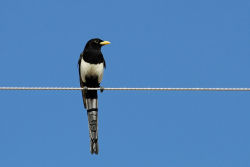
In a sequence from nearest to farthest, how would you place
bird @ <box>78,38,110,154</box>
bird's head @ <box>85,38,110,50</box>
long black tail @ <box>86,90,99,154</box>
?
long black tail @ <box>86,90,99,154</box> < bird @ <box>78,38,110,154</box> < bird's head @ <box>85,38,110,50</box>

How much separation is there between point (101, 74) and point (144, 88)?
292 centimetres

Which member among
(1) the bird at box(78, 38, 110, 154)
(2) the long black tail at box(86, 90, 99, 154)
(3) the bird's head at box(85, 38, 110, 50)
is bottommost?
(2) the long black tail at box(86, 90, 99, 154)

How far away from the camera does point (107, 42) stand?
9.59 metres

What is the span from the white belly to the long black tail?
0.42 m

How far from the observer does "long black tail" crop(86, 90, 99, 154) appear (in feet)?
28.9

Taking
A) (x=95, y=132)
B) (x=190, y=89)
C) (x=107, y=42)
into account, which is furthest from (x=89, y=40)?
(x=190, y=89)

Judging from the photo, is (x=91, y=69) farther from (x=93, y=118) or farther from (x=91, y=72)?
(x=93, y=118)

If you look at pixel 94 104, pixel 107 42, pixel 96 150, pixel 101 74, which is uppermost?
pixel 107 42

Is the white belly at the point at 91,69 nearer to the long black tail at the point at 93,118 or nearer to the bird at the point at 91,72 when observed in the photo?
the bird at the point at 91,72

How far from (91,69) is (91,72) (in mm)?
73

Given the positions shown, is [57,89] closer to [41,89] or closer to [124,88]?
[41,89]

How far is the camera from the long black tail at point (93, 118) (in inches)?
347

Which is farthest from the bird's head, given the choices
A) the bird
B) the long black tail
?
the long black tail

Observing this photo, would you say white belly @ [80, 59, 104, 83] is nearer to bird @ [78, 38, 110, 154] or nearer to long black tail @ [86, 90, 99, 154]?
bird @ [78, 38, 110, 154]
